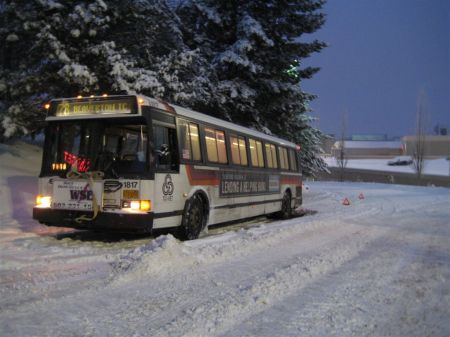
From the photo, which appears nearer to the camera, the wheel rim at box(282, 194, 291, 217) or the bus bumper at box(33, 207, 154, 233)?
the bus bumper at box(33, 207, 154, 233)

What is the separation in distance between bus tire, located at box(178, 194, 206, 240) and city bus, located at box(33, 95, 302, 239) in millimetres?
21

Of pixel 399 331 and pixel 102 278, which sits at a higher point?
pixel 102 278

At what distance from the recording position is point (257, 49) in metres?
21.6

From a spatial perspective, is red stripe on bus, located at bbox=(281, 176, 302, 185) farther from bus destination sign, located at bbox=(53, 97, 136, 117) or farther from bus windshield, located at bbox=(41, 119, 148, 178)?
bus destination sign, located at bbox=(53, 97, 136, 117)

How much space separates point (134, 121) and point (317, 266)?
14.5ft

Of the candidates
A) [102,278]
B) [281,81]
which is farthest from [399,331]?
[281,81]

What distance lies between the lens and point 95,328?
15.0 ft

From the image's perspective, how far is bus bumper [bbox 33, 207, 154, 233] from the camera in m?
8.88

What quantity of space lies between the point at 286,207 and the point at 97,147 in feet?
31.8

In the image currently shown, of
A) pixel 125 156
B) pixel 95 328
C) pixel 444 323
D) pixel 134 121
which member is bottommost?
pixel 444 323

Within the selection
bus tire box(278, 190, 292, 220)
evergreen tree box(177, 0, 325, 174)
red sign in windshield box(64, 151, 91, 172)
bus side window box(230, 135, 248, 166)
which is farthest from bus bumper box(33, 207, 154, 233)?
evergreen tree box(177, 0, 325, 174)

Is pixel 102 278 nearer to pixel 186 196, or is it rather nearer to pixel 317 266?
pixel 317 266

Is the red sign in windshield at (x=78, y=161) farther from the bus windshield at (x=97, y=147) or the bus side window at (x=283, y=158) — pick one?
the bus side window at (x=283, y=158)

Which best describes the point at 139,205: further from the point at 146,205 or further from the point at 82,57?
the point at 82,57
